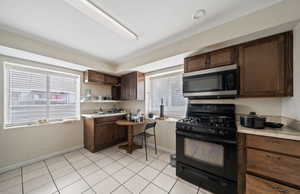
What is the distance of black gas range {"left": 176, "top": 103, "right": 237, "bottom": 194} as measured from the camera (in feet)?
4.71

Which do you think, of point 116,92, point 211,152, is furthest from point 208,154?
point 116,92

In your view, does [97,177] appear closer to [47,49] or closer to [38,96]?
[38,96]

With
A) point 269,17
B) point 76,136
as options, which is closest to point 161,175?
point 76,136

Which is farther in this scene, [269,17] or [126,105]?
[126,105]

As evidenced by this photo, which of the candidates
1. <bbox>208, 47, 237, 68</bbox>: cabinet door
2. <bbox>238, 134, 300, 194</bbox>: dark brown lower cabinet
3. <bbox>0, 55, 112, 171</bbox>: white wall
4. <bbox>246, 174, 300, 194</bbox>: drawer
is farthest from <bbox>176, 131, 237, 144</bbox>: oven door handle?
<bbox>0, 55, 112, 171</bbox>: white wall

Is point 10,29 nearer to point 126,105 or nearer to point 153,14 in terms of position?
point 153,14

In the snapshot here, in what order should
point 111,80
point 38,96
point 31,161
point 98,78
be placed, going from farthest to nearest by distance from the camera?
point 111,80 < point 98,78 < point 38,96 < point 31,161

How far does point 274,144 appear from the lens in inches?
46.4

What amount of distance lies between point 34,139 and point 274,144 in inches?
160

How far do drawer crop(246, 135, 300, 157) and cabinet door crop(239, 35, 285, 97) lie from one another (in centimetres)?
65

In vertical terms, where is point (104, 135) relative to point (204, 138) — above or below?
below

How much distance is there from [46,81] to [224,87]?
391 cm

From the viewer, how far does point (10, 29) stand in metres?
1.77

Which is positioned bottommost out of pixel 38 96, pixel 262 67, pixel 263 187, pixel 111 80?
pixel 263 187
